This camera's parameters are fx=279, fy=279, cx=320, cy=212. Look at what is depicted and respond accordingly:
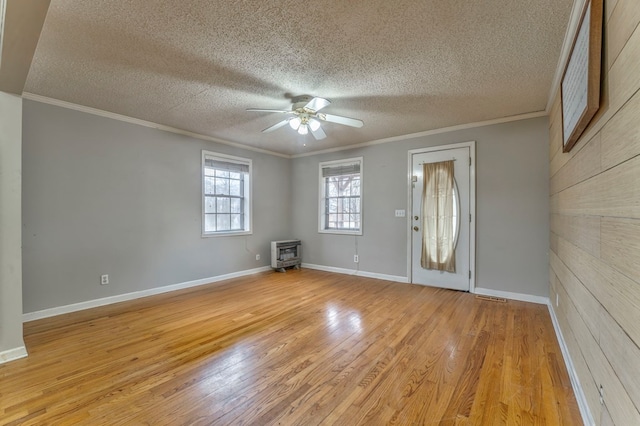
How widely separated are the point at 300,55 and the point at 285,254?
4.07 m

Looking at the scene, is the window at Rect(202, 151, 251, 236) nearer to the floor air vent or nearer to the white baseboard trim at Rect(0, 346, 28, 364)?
the white baseboard trim at Rect(0, 346, 28, 364)

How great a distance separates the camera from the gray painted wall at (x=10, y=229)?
2.24 meters

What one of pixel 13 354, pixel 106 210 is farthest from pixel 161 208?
pixel 13 354

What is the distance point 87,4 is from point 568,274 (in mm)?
3879

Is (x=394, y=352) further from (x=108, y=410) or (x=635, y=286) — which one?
(x=108, y=410)

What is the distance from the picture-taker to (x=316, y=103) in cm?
293

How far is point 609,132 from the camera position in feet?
4.14

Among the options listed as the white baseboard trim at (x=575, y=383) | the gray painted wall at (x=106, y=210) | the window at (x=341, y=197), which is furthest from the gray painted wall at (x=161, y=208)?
the white baseboard trim at (x=575, y=383)

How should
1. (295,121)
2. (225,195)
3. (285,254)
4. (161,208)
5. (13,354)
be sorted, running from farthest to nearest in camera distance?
1. (285,254)
2. (225,195)
3. (161,208)
4. (295,121)
5. (13,354)

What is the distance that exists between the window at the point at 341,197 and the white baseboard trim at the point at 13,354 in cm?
434

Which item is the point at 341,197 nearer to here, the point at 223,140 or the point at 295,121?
the point at 223,140

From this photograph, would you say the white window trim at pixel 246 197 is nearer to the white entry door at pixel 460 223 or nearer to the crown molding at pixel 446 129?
the crown molding at pixel 446 129

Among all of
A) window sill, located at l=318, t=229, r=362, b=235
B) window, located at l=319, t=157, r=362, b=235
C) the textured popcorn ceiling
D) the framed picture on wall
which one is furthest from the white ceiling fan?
window sill, located at l=318, t=229, r=362, b=235

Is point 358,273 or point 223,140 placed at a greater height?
point 223,140
